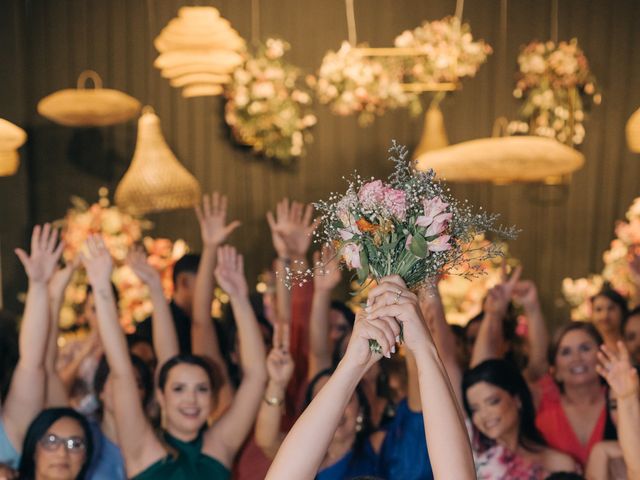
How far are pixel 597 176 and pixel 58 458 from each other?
4949mm

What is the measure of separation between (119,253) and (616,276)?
3041 mm

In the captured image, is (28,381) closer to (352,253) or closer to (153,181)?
(352,253)

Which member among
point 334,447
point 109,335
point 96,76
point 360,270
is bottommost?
point 334,447

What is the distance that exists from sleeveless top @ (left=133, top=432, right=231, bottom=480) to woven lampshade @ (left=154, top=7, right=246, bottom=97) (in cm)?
185

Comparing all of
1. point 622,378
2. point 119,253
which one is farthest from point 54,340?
point 119,253

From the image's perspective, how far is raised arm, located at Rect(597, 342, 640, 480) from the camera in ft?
10.1

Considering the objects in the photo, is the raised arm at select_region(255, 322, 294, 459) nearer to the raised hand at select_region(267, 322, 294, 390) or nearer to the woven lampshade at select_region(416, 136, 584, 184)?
the raised hand at select_region(267, 322, 294, 390)

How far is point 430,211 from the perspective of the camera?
7.03ft

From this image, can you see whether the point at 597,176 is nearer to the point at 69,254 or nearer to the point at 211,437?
the point at 69,254

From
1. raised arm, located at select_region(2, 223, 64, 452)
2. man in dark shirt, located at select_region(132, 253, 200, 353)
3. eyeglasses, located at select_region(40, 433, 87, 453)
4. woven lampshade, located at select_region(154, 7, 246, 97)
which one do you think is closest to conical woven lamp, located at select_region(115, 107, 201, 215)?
man in dark shirt, located at select_region(132, 253, 200, 353)

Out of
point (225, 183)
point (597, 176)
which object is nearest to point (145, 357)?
point (225, 183)

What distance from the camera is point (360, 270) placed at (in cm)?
223

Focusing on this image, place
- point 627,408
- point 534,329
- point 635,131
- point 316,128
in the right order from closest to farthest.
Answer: point 627,408 < point 635,131 < point 534,329 < point 316,128

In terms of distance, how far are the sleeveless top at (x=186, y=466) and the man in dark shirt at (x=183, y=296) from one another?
4.84ft
